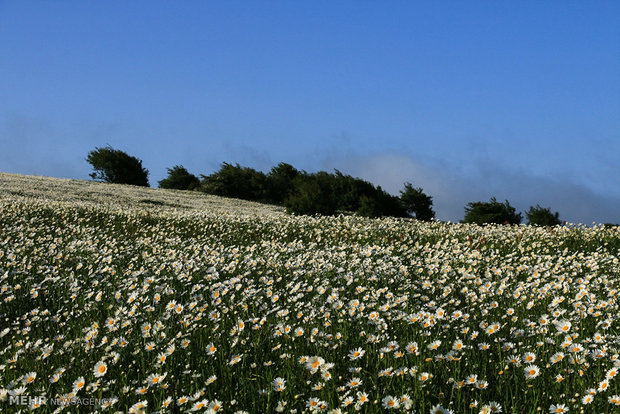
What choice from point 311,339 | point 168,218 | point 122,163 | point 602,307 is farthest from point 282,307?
point 122,163

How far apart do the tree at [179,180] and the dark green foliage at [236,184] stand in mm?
7119

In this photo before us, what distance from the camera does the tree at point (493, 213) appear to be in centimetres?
2519

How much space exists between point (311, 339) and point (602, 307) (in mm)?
3339

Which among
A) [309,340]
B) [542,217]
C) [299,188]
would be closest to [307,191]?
[299,188]

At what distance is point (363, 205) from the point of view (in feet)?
82.2

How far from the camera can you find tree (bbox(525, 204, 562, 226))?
74.7 feet

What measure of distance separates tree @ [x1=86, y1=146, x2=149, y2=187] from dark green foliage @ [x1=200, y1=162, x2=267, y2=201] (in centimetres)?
1452

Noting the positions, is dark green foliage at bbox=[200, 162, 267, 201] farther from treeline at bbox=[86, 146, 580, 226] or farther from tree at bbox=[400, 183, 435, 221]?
tree at bbox=[400, 183, 435, 221]

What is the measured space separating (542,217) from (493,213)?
283 cm

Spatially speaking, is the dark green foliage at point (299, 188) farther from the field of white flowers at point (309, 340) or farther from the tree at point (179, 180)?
the field of white flowers at point (309, 340)

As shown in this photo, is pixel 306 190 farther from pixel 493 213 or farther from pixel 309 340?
pixel 309 340

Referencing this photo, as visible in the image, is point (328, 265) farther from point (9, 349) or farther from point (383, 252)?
point (9, 349)

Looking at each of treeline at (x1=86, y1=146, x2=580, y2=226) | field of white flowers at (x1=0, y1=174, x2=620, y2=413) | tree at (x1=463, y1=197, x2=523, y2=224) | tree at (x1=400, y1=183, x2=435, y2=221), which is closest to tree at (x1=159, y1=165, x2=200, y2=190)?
treeline at (x1=86, y1=146, x2=580, y2=226)

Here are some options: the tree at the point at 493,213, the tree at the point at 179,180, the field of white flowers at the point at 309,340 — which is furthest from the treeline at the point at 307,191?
the field of white flowers at the point at 309,340
